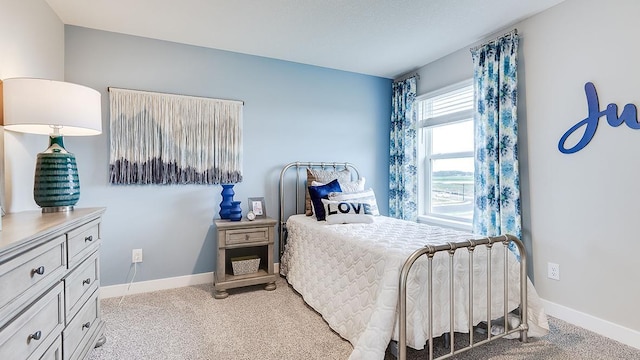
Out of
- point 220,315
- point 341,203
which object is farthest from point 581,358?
point 220,315

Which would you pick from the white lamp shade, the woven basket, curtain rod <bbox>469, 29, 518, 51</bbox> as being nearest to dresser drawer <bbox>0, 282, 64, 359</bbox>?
the white lamp shade

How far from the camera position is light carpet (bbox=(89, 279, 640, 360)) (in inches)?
74.2

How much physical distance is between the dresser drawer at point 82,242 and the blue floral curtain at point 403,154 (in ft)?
10.3

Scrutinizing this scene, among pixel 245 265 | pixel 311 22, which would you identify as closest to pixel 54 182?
pixel 245 265

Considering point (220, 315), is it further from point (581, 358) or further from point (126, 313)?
point (581, 358)

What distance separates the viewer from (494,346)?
1965 millimetres

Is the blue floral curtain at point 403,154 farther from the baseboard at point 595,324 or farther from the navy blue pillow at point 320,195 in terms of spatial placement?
the baseboard at point 595,324

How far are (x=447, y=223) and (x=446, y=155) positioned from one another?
2.57ft

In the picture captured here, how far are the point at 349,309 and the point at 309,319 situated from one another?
472mm

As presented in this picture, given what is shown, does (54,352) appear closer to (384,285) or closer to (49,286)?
(49,286)

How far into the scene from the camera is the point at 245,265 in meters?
2.97

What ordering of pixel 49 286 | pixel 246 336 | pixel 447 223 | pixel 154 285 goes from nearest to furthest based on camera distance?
1. pixel 49 286
2. pixel 246 336
3. pixel 154 285
4. pixel 447 223

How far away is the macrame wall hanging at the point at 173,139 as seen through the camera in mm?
2840

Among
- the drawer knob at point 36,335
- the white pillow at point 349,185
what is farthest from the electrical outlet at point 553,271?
the drawer knob at point 36,335
